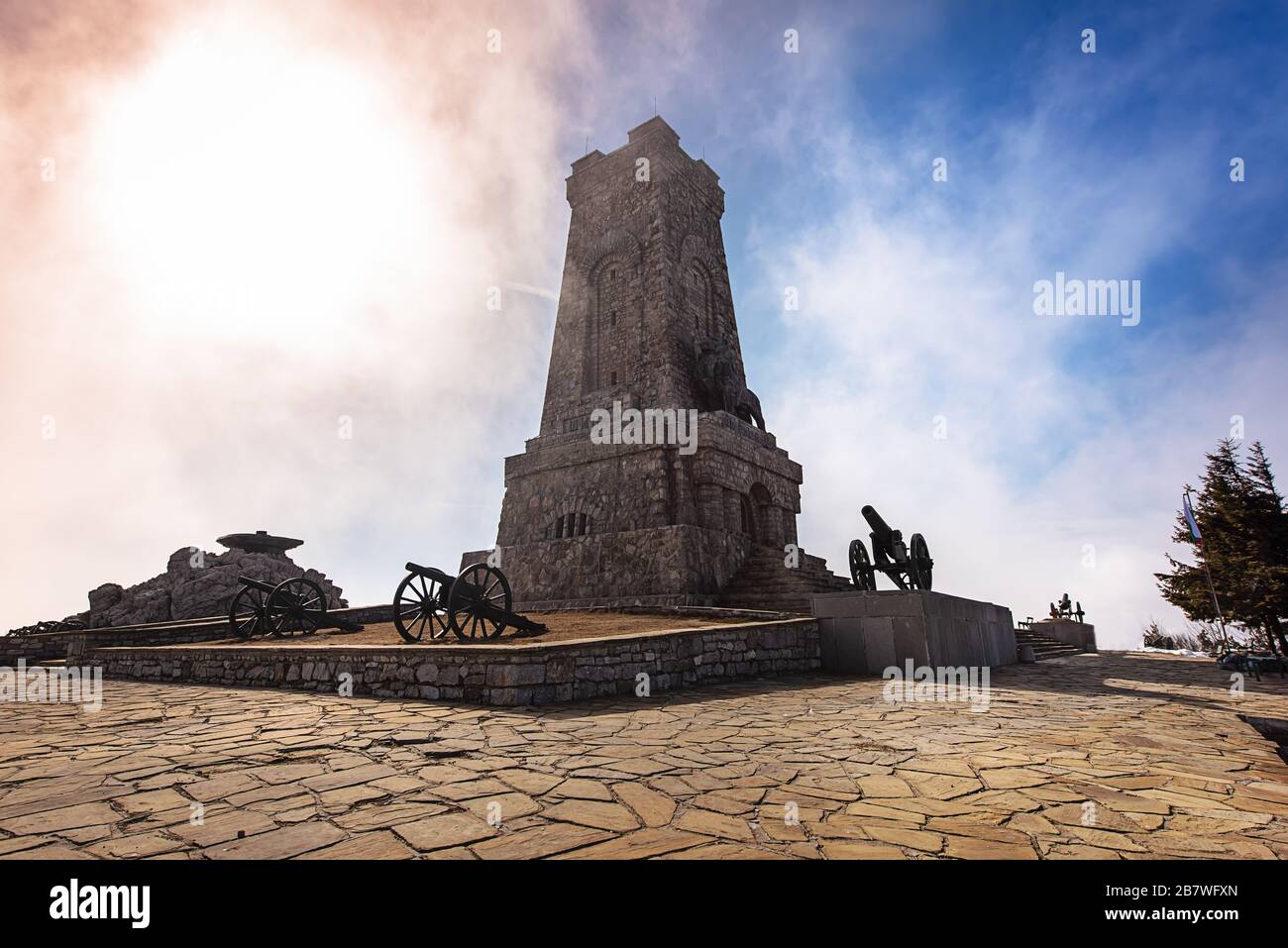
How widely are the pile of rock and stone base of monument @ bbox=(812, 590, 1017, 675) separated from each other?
18920mm

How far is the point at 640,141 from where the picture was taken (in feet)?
64.5

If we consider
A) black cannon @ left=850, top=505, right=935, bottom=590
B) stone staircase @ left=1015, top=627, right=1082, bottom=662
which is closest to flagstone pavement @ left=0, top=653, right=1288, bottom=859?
black cannon @ left=850, top=505, right=935, bottom=590

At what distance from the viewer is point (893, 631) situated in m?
9.08

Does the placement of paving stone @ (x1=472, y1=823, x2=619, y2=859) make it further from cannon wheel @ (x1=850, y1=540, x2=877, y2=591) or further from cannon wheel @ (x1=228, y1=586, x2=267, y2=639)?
cannon wheel @ (x1=228, y1=586, x2=267, y2=639)

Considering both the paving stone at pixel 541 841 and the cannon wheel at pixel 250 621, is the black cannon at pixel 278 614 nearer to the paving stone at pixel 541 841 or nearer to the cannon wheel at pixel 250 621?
the cannon wheel at pixel 250 621

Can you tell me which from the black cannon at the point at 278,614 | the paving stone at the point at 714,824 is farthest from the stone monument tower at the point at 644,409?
the paving stone at the point at 714,824

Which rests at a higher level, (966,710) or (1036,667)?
(966,710)

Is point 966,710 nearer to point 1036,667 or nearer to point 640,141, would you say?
point 1036,667

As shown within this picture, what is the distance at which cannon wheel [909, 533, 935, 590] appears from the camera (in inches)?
473

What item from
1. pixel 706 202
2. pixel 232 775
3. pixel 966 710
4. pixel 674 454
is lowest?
pixel 966 710

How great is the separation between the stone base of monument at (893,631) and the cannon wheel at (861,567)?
1.90 meters

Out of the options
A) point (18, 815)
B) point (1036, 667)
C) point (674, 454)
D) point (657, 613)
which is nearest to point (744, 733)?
point (18, 815)

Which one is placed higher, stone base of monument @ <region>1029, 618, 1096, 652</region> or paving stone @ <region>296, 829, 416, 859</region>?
paving stone @ <region>296, 829, 416, 859</region>
